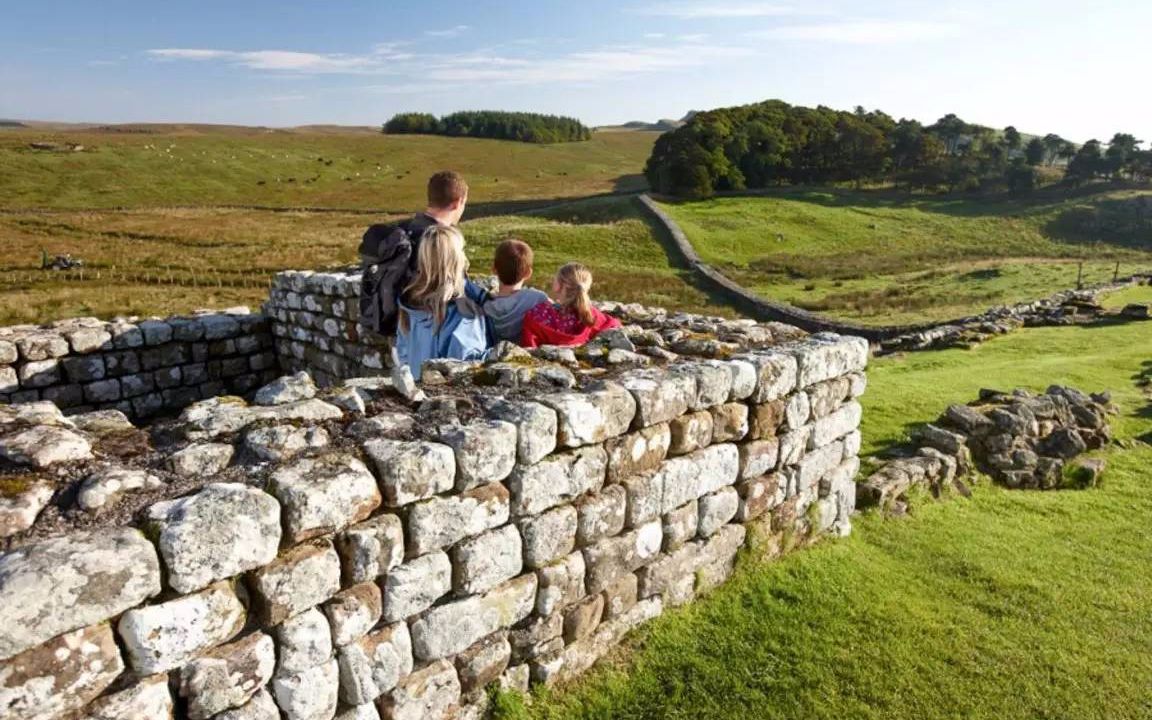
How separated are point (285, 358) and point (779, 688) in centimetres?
878

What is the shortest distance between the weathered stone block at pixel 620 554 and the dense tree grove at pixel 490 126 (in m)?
152

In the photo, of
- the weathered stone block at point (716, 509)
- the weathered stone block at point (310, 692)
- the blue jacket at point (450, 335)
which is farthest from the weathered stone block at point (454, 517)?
the blue jacket at point (450, 335)

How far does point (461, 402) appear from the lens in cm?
448

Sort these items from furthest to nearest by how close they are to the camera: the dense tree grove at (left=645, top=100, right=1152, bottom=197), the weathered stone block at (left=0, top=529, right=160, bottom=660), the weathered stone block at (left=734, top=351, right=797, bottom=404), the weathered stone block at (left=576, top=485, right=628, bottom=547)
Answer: the dense tree grove at (left=645, top=100, right=1152, bottom=197)
the weathered stone block at (left=734, top=351, right=797, bottom=404)
the weathered stone block at (left=576, top=485, right=628, bottom=547)
the weathered stone block at (left=0, top=529, right=160, bottom=660)

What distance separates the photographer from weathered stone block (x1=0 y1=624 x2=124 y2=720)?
98.8 inches

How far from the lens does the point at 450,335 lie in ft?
20.2

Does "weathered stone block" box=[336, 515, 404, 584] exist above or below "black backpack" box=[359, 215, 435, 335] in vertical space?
below

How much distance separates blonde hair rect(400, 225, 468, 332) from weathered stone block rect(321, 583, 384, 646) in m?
2.98

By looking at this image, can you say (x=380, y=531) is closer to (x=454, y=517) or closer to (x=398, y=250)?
(x=454, y=517)

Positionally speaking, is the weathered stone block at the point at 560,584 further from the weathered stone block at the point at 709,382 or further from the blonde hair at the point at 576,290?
the blonde hair at the point at 576,290

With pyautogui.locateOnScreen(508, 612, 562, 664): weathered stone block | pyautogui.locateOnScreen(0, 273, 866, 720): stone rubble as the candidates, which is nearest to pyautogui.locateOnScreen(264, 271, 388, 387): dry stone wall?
pyautogui.locateOnScreen(0, 273, 866, 720): stone rubble

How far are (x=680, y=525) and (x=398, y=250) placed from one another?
3.29 m

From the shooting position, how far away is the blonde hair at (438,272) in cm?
595

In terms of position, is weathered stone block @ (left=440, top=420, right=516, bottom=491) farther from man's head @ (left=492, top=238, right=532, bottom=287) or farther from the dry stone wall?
the dry stone wall
